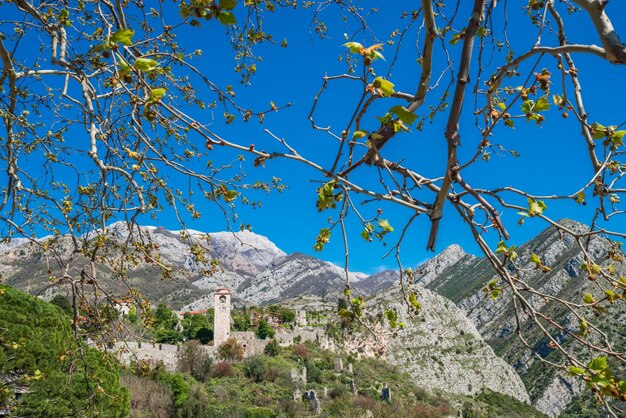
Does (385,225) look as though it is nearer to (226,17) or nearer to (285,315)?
(226,17)

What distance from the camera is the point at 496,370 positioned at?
5103 cm

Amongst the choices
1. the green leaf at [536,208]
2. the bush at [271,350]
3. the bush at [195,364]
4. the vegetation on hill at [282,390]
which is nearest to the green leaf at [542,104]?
the green leaf at [536,208]

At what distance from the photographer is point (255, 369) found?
30.4 metres

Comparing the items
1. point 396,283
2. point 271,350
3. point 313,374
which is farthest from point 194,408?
point 396,283

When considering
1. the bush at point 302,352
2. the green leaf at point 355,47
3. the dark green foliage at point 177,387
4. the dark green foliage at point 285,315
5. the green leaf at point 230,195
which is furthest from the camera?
the dark green foliage at point 285,315

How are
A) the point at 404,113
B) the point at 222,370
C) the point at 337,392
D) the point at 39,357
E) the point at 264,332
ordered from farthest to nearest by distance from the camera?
the point at 264,332 < the point at 337,392 < the point at 222,370 < the point at 39,357 < the point at 404,113

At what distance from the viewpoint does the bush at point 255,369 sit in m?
30.3

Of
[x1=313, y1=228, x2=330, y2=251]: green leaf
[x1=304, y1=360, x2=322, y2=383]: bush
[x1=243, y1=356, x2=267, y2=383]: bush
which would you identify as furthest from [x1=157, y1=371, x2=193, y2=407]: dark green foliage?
[x1=313, y1=228, x2=330, y2=251]: green leaf

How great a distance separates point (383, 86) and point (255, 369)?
30.8 metres

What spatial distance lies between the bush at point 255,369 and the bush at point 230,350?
174 cm

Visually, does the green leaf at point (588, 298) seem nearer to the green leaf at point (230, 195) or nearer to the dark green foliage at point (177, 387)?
the green leaf at point (230, 195)

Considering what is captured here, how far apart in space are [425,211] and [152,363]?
28.5m

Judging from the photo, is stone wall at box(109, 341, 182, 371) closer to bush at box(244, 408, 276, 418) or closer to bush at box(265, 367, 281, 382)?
bush at box(265, 367, 281, 382)

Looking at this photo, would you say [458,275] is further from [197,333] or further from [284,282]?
[197,333]
